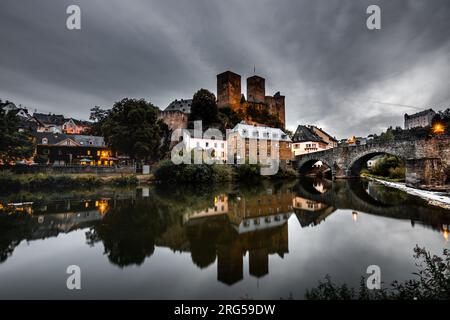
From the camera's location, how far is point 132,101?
105 ft

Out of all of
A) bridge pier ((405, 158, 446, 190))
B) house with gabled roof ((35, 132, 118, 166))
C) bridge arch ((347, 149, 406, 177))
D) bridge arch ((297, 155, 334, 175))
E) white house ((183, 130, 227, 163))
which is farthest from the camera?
bridge arch ((297, 155, 334, 175))

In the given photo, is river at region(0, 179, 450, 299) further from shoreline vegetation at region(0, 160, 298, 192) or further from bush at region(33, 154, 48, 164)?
bush at region(33, 154, 48, 164)

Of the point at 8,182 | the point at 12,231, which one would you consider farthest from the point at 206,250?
the point at 8,182

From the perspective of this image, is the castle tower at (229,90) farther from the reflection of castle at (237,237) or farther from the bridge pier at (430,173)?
the reflection of castle at (237,237)

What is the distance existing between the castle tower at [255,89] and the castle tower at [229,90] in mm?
5797

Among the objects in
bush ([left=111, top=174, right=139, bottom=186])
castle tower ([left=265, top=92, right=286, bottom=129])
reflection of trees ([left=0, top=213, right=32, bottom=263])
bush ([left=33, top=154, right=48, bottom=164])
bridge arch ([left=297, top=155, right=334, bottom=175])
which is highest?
castle tower ([left=265, top=92, right=286, bottom=129])

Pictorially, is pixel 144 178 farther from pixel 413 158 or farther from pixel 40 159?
pixel 413 158

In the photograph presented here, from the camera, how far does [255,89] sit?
6419 cm

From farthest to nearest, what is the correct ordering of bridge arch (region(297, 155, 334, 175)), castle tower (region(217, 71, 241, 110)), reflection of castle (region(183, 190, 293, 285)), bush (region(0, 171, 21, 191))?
castle tower (region(217, 71, 241, 110)) < bridge arch (region(297, 155, 334, 175)) < bush (region(0, 171, 21, 191)) < reflection of castle (region(183, 190, 293, 285))

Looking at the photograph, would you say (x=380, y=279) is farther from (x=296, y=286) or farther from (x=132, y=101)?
(x=132, y=101)

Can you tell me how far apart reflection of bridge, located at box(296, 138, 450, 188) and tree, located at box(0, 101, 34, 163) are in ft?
148

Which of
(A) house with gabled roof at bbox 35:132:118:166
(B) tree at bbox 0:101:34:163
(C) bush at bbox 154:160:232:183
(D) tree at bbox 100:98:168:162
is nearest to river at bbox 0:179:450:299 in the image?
(C) bush at bbox 154:160:232:183

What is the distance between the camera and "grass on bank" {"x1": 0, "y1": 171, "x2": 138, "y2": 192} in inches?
921
